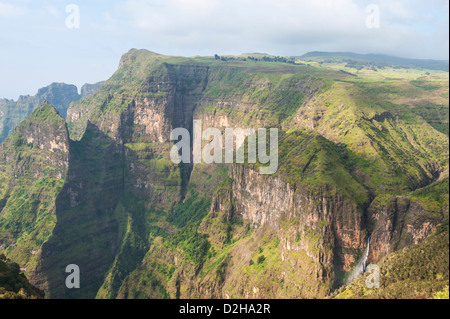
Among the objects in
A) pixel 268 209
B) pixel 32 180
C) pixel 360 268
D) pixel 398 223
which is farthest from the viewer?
pixel 32 180

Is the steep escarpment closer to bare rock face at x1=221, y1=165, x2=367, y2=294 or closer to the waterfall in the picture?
bare rock face at x1=221, y1=165, x2=367, y2=294

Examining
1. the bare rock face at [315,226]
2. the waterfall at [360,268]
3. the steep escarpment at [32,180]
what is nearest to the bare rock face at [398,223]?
the waterfall at [360,268]

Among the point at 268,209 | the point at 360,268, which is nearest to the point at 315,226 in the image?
the point at 360,268

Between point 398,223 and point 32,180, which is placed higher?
point 398,223

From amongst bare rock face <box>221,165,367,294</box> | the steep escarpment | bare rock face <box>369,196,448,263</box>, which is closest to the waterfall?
bare rock face <box>369,196,448,263</box>

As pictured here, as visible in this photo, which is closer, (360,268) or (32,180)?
(360,268)

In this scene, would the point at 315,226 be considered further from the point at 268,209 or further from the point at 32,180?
the point at 32,180

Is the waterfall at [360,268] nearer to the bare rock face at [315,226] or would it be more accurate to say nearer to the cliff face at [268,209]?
the cliff face at [268,209]

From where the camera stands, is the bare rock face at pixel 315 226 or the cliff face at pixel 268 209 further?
the cliff face at pixel 268 209

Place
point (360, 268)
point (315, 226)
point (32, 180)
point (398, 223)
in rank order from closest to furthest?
point (398, 223)
point (360, 268)
point (315, 226)
point (32, 180)
